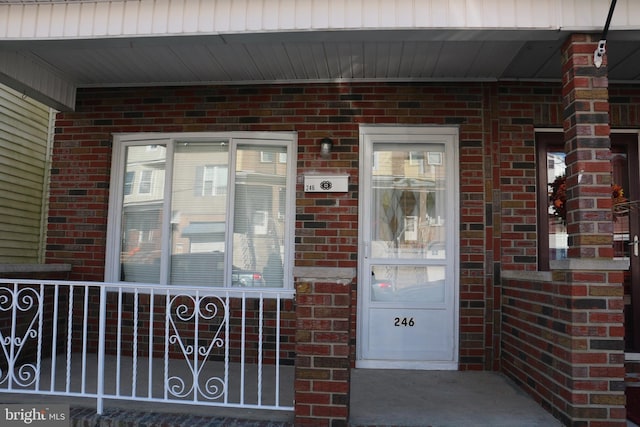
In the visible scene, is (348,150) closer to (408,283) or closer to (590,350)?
(408,283)

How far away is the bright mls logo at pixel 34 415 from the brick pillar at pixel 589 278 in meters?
3.13

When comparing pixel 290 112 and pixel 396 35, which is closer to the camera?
pixel 396 35

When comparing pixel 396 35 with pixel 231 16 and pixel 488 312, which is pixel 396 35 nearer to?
pixel 231 16

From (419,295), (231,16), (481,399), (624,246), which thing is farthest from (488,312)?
(231,16)

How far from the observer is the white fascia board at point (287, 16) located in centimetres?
323

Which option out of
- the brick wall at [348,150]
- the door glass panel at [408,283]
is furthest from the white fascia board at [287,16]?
the door glass panel at [408,283]

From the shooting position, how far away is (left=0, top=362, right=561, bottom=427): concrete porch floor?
3186mm

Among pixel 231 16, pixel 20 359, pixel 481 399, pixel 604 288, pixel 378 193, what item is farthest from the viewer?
pixel 378 193

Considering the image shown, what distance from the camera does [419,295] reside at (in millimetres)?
4766

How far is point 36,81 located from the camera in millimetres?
4527

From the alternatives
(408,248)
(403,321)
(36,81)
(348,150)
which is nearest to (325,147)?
(348,150)

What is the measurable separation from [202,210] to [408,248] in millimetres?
2014

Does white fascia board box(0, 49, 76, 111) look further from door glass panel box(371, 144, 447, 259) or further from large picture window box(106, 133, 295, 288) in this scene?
door glass panel box(371, 144, 447, 259)

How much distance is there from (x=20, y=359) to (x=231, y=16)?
138 inches
